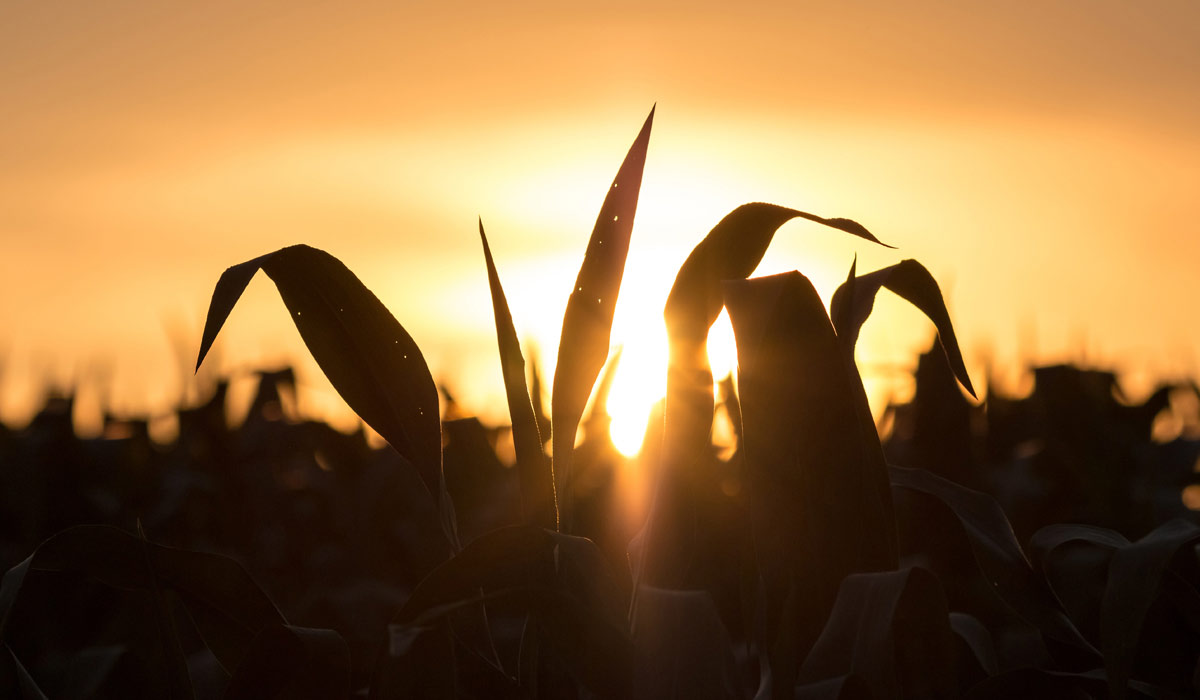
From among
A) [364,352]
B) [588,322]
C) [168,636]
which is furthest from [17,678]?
[588,322]

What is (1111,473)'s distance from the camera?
4.86 feet

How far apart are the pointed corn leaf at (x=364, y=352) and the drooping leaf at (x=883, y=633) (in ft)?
0.83

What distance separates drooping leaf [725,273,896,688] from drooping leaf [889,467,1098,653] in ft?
0.38

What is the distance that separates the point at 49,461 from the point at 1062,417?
1.63 m

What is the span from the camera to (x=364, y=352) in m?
0.67

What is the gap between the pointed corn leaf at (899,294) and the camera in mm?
660

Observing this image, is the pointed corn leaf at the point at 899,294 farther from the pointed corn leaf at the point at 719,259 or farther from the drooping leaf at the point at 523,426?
the drooping leaf at the point at 523,426

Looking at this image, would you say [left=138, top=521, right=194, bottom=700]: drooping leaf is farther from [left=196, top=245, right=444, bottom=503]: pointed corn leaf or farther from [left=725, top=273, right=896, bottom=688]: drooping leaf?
[left=725, top=273, right=896, bottom=688]: drooping leaf

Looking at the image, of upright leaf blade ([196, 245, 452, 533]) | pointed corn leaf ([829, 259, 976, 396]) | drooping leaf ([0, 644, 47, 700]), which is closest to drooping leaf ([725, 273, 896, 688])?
pointed corn leaf ([829, 259, 976, 396])

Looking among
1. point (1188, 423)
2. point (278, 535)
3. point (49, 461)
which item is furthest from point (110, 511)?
point (1188, 423)

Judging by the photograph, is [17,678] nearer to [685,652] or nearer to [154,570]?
[154,570]

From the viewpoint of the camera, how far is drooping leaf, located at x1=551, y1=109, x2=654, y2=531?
2.11 feet

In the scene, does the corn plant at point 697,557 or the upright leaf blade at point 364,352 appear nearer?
the corn plant at point 697,557

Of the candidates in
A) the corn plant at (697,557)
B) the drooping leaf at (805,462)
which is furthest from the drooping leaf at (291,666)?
the drooping leaf at (805,462)
